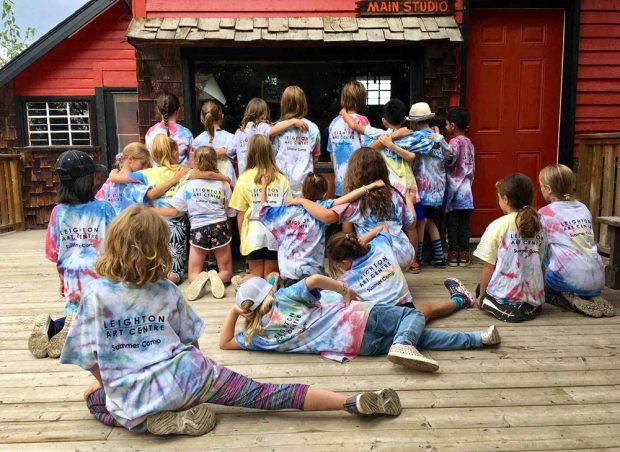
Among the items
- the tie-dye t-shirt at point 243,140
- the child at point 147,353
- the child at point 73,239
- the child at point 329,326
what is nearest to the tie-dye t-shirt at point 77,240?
the child at point 73,239

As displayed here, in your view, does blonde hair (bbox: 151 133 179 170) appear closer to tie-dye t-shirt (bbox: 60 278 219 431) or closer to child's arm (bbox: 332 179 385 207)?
child's arm (bbox: 332 179 385 207)

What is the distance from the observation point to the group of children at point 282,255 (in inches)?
88.4

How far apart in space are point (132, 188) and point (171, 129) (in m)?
0.83

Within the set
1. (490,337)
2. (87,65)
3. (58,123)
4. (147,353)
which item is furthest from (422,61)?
(58,123)

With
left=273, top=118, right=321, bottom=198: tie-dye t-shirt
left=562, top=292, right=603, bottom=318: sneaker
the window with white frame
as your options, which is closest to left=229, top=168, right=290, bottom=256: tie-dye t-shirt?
left=273, top=118, right=321, bottom=198: tie-dye t-shirt

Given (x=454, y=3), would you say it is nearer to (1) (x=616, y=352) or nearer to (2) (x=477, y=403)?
(1) (x=616, y=352)

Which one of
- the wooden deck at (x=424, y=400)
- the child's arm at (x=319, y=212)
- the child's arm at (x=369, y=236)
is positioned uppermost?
the child's arm at (x=319, y=212)

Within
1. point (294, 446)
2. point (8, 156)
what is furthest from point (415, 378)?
point (8, 156)

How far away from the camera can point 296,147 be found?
16.4 feet

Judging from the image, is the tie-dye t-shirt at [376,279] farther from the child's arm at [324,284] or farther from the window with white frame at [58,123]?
the window with white frame at [58,123]

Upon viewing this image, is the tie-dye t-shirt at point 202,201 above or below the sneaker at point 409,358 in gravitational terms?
above

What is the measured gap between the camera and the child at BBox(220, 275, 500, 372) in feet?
9.61

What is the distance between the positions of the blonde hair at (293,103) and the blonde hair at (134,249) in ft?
9.27

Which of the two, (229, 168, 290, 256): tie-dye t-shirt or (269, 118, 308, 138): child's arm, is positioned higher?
(269, 118, 308, 138): child's arm
